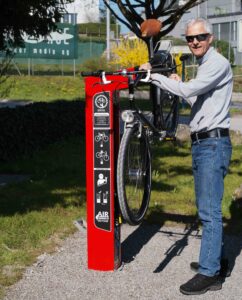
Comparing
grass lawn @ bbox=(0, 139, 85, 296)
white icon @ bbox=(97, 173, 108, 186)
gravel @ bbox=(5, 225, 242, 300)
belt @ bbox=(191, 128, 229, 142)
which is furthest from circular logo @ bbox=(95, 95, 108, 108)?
grass lawn @ bbox=(0, 139, 85, 296)

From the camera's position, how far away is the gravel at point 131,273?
4.81m

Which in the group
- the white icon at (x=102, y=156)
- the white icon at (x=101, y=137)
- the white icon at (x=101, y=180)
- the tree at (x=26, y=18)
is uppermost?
the tree at (x=26, y=18)

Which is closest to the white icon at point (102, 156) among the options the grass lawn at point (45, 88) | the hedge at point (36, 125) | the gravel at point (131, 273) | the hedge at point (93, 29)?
the gravel at point (131, 273)

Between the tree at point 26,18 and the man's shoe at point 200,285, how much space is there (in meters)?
6.61

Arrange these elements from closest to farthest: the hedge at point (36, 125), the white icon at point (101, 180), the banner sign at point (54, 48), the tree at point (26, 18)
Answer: the white icon at point (101, 180)
the tree at point (26, 18)
the hedge at point (36, 125)
the banner sign at point (54, 48)

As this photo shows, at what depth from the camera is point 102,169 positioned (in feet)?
16.9

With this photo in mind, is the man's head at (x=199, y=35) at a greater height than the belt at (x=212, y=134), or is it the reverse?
the man's head at (x=199, y=35)

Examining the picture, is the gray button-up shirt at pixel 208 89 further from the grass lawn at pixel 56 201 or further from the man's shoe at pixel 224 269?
the grass lawn at pixel 56 201

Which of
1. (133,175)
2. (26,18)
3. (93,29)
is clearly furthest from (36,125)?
(93,29)

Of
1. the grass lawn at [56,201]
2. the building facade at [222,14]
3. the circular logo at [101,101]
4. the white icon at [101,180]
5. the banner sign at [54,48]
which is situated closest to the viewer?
the circular logo at [101,101]

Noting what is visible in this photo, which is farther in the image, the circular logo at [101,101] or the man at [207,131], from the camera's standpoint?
the circular logo at [101,101]

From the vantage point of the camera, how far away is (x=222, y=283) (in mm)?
5078

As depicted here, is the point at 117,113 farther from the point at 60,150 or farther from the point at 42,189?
the point at 60,150

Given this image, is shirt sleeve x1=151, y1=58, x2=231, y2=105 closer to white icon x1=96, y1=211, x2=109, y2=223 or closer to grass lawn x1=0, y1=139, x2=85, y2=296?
white icon x1=96, y1=211, x2=109, y2=223
